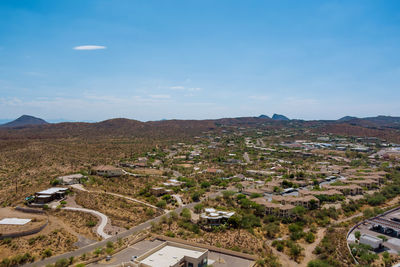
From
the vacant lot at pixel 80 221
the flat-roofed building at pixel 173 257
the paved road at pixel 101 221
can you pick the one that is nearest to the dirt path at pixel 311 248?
the flat-roofed building at pixel 173 257

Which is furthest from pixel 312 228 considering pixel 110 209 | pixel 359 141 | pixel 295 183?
pixel 359 141

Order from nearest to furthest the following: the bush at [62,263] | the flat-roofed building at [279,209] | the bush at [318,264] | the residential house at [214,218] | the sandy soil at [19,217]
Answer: the bush at [62,263]
the bush at [318,264]
the sandy soil at [19,217]
the residential house at [214,218]
the flat-roofed building at [279,209]

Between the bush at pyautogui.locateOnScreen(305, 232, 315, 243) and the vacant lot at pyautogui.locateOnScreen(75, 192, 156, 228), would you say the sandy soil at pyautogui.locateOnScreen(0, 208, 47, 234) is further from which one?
the bush at pyautogui.locateOnScreen(305, 232, 315, 243)

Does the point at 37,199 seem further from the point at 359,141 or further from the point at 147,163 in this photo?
the point at 359,141

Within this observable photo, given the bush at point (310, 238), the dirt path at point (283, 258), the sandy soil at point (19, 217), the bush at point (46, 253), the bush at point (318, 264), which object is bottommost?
the dirt path at point (283, 258)

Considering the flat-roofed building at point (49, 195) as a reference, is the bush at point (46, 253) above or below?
below

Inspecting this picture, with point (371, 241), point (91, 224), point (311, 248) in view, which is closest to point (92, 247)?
point (91, 224)

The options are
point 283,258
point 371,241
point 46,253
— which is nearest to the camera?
point 46,253

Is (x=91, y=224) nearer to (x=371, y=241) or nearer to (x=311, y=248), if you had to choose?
(x=311, y=248)

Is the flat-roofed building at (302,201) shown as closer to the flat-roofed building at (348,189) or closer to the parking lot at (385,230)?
Answer: the parking lot at (385,230)
